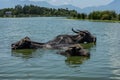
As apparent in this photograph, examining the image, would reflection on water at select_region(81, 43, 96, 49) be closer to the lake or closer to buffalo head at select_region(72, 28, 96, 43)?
buffalo head at select_region(72, 28, 96, 43)

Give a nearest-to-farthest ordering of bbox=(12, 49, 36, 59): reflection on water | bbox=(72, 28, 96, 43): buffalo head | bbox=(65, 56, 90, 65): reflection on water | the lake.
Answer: the lake → bbox=(65, 56, 90, 65): reflection on water → bbox=(12, 49, 36, 59): reflection on water → bbox=(72, 28, 96, 43): buffalo head

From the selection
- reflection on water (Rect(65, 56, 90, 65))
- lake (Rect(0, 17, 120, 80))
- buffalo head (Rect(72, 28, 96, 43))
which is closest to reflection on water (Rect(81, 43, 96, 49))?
buffalo head (Rect(72, 28, 96, 43))

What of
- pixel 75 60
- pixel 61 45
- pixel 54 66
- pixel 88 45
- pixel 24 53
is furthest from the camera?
pixel 88 45

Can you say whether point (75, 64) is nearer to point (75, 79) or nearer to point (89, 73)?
point (89, 73)

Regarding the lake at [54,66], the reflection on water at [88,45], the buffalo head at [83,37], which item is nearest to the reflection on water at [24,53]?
the lake at [54,66]

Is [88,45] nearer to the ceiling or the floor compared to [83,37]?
nearer to the floor

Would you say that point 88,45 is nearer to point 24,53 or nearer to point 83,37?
point 83,37

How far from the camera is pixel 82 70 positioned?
1606 cm

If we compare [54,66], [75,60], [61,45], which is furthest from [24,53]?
[54,66]

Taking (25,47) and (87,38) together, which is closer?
(25,47)

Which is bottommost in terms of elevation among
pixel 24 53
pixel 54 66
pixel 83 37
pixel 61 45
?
pixel 54 66

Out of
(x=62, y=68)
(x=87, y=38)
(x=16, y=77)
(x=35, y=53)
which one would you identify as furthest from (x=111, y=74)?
(x=87, y=38)

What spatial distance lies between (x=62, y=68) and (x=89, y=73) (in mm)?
1613

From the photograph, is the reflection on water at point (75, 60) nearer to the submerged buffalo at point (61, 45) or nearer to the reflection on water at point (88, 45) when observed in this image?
the submerged buffalo at point (61, 45)
